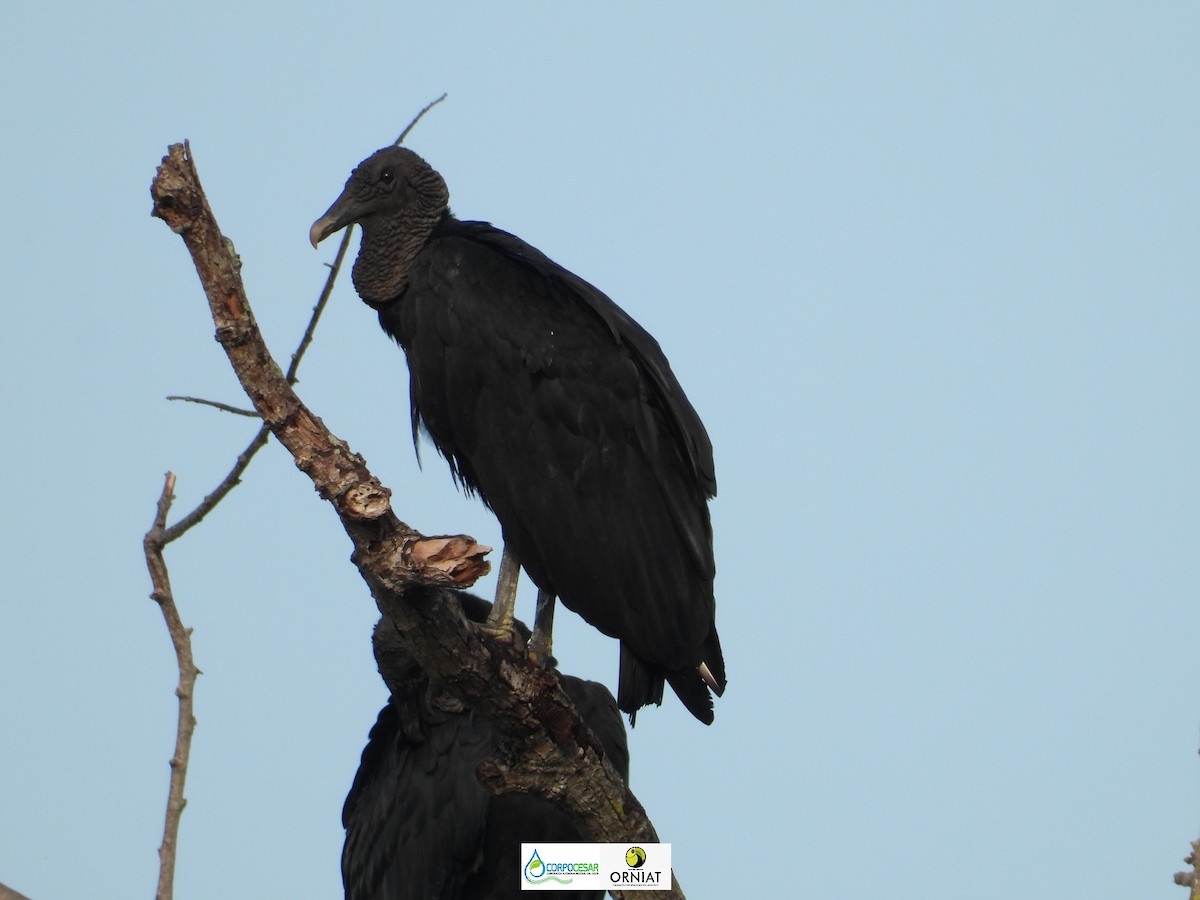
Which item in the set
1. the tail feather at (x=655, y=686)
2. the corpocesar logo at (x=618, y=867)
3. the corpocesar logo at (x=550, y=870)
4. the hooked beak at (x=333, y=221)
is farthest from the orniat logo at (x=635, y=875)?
the hooked beak at (x=333, y=221)

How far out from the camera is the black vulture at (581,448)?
13.4 ft

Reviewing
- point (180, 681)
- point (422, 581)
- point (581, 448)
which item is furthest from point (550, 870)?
point (180, 681)

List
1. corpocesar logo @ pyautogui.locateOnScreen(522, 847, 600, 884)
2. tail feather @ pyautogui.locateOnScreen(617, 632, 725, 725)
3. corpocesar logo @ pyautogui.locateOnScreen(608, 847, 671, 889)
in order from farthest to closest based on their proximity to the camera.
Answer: tail feather @ pyautogui.locateOnScreen(617, 632, 725, 725), corpocesar logo @ pyautogui.locateOnScreen(522, 847, 600, 884), corpocesar logo @ pyautogui.locateOnScreen(608, 847, 671, 889)

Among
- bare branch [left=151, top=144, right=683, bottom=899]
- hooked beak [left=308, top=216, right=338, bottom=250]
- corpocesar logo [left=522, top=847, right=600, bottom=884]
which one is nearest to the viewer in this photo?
bare branch [left=151, top=144, right=683, bottom=899]

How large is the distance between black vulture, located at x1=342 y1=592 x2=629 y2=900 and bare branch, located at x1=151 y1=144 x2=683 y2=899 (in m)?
0.84

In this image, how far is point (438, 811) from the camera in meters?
4.57

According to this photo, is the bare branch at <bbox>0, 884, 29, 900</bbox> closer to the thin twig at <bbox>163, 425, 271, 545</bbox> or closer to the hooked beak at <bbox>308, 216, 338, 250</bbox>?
the thin twig at <bbox>163, 425, 271, 545</bbox>

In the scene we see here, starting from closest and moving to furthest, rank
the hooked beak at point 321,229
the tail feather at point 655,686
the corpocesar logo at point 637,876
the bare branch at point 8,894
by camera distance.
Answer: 1. the bare branch at point 8,894
2. the corpocesar logo at point 637,876
3. the tail feather at point 655,686
4. the hooked beak at point 321,229

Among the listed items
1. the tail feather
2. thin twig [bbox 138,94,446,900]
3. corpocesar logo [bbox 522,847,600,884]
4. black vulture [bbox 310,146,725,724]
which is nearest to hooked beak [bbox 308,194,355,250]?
black vulture [bbox 310,146,725,724]

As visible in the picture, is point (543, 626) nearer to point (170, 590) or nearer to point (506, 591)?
point (506, 591)

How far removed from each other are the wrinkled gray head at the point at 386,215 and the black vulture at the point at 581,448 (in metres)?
0.21

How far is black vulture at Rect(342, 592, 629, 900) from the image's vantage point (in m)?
4.54

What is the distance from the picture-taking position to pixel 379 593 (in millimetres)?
3215

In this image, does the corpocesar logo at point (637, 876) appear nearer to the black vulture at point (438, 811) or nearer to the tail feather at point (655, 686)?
the tail feather at point (655, 686)
